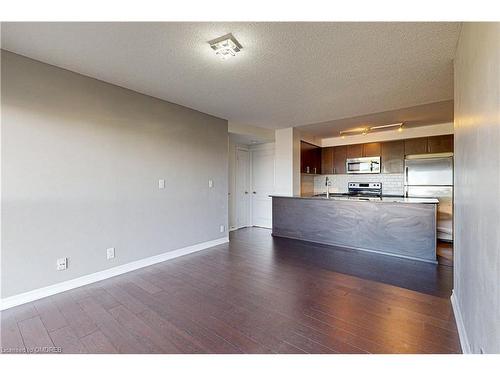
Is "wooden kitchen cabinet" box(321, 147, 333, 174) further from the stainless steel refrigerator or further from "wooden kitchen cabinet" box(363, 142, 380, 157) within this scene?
the stainless steel refrigerator

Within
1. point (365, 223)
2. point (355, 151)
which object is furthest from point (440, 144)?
point (365, 223)

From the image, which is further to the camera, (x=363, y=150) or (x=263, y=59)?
(x=363, y=150)

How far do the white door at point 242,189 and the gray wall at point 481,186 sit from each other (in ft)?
15.6

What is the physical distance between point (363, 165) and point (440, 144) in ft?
4.96

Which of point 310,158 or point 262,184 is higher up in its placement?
point 310,158

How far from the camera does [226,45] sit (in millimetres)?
2037

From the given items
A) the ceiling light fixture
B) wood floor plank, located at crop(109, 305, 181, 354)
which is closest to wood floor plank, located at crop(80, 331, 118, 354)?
wood floor plank, located at crop(109, 305, 181, 354)

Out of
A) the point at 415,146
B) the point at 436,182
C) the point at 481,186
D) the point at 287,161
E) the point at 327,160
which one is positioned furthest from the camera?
the point at 327,160

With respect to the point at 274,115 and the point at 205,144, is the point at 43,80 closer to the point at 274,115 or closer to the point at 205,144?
the point at 205,144

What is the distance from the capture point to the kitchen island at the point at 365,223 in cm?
350

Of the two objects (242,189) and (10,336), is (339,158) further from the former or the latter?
(10,336)

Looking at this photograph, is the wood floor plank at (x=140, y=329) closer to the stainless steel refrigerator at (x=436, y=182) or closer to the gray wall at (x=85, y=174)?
the gray wall at (x=85, y=174)
